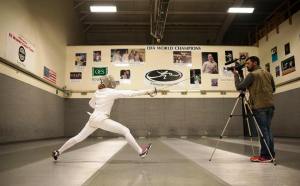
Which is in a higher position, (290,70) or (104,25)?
(104,25)

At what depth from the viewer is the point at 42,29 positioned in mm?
13070

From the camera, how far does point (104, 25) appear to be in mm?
19812

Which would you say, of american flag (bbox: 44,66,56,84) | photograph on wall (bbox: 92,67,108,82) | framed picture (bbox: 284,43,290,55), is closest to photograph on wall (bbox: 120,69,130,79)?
photograph on wall (bbox: 92,67,108,82)

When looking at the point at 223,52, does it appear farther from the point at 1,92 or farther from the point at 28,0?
the point at 1,92

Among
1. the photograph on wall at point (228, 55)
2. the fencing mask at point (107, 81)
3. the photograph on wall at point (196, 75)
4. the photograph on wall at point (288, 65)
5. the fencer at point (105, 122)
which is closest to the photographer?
the fencer at point (105, 122)

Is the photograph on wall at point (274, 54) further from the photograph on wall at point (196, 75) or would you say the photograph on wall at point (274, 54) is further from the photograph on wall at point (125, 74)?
the photograph on wall at point (125, 74)

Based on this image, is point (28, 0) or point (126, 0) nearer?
point (28, 0)

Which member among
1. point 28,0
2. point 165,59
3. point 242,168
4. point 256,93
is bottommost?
point 242,168

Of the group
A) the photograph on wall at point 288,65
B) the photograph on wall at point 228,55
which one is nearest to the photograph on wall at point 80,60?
the photograph on wall at point 228,55

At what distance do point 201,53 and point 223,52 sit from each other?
126 centimetres

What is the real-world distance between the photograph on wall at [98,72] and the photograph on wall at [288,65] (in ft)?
29.6

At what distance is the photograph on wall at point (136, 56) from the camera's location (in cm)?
1725

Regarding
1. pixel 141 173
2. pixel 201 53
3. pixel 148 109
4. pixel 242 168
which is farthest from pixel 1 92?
pixel 201 53

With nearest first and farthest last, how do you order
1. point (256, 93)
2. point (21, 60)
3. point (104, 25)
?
point (256, 93) → point (21, 60) → point (104, 25)
